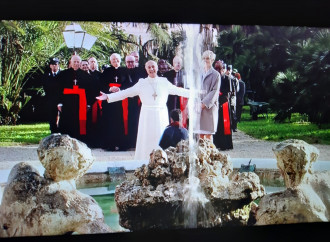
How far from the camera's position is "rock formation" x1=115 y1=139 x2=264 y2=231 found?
12.9ft

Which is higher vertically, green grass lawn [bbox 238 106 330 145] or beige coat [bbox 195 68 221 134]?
beige coat [bbox 195 68 221 134]

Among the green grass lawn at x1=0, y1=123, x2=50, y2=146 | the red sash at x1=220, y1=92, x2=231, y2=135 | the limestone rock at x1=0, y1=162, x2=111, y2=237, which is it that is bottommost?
the limestone rock at x1=0, y1=162, x2=111, y2=237

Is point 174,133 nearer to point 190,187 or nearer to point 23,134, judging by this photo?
point 190,187

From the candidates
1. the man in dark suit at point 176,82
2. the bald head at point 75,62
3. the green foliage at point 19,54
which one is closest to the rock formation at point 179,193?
the man in dark suit at point 176,82

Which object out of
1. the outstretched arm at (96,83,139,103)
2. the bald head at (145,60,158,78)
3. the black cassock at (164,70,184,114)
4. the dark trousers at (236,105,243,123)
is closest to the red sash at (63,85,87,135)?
the outstretched arm at (96,83,139,103)

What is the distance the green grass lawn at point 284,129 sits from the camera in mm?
4289

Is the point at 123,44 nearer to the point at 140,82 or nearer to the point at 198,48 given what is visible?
the point at 140,82

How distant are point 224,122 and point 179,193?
2.08 ft

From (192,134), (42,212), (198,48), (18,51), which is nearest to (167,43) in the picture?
(198,48)

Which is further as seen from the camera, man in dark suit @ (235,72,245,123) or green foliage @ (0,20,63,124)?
man in dark suit @ (235,72,245,123)

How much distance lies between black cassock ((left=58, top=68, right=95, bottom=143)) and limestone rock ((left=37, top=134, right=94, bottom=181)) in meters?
0.17

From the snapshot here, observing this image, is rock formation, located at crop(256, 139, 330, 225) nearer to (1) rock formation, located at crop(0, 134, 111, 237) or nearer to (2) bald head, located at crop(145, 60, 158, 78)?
(2) bald head, located at crop(145, 60, 158, 78)

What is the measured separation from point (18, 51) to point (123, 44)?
72cm

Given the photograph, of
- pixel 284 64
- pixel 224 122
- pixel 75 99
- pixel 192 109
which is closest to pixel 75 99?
pixel 75 99
